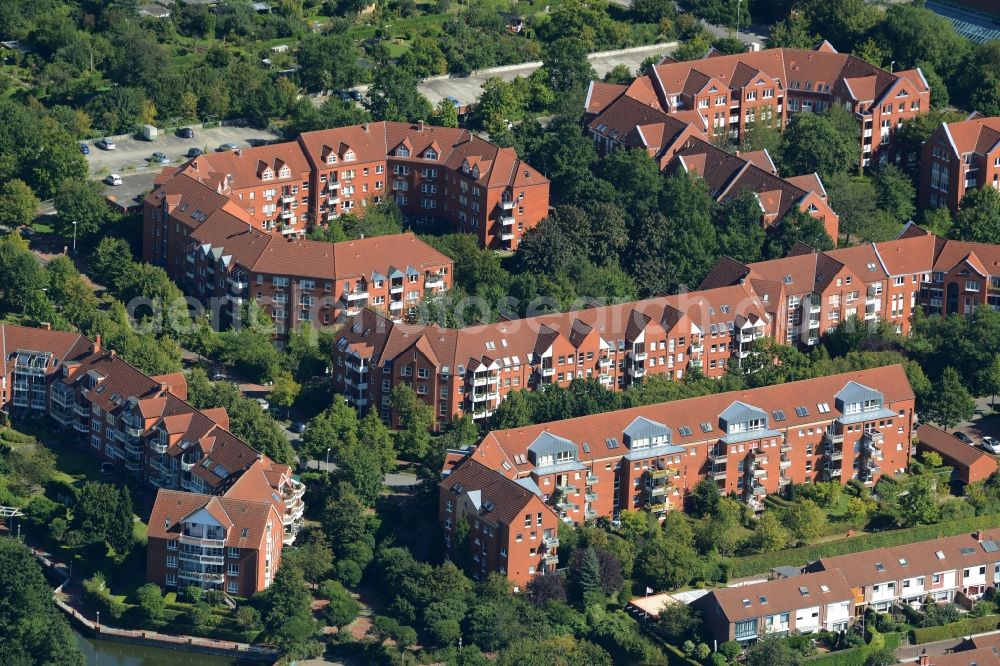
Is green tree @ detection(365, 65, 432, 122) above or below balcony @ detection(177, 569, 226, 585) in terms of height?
above

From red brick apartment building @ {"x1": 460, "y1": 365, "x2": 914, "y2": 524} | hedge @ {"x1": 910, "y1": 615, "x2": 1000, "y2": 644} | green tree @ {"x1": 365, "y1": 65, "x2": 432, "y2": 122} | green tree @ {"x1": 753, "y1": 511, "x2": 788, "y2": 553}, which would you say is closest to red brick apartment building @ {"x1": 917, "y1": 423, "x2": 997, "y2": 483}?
red brick apartment building @ {"x1": 460, "y1": 365, "x2": 914, "y2": 524}

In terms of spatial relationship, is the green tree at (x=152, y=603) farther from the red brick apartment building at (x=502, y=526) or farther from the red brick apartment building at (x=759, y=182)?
the red brick apartment building at (x=759, y=182)

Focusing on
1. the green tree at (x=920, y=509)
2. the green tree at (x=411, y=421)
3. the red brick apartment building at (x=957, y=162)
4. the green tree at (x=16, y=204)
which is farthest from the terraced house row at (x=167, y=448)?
the red brick apartment building at (x=957, y=162)

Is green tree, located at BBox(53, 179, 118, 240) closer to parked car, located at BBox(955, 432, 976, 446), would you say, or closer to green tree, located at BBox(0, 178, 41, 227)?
green tree, located at BBox(0, 178, 41, 227)

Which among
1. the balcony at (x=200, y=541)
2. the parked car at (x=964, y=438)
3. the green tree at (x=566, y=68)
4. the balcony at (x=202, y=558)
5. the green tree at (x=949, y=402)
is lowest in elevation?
the balcony at (x=202, y=558)

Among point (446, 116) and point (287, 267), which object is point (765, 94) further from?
point (287, 267)

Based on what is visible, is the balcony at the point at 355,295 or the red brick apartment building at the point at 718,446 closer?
the red brick apartment building at the point at 718,446
